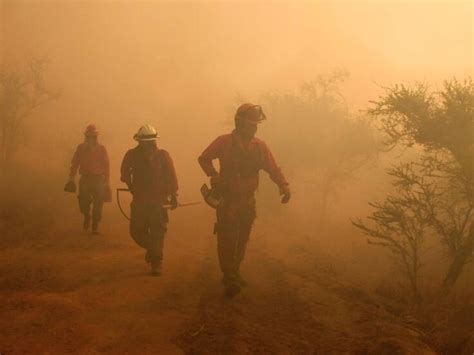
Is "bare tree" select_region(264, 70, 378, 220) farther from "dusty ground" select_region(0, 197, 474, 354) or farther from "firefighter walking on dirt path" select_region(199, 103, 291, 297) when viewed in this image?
"firefighter walking on dirt path" select_region(199, 103, 291, 297)

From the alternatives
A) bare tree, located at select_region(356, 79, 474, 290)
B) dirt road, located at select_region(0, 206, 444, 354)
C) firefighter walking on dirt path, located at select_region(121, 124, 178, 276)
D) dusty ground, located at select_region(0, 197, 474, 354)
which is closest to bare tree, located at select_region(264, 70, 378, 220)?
bare tree, located at select_region(356, 79, 474, 290)

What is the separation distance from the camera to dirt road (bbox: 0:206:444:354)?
16.5ft

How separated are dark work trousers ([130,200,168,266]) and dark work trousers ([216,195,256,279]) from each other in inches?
52.8

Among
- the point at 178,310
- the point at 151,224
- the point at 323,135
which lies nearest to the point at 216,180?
the point at 151,224

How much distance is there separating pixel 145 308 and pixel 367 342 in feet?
8.12

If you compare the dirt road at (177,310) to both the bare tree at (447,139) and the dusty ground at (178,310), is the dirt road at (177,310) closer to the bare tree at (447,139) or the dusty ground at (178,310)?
the dusty ground at (178,310)

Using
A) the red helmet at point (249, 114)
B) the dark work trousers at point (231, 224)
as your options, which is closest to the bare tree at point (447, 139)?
the dark work trousers at point (231, 224)

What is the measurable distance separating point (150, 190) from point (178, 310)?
2.48 m

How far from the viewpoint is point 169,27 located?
10012 cm

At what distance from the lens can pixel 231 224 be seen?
711 centimetres

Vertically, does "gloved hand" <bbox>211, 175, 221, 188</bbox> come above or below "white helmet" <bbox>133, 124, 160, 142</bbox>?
below

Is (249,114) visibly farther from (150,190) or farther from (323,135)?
(323,135)

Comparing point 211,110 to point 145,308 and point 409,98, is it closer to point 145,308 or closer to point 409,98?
point 409,98

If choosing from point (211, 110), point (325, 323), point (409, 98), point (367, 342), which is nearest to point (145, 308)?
point (325, 323)
